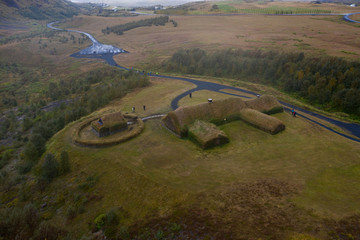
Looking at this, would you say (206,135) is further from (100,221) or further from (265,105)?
(100,221)

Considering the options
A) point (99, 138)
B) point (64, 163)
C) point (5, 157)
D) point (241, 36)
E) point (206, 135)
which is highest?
point (241, 36)

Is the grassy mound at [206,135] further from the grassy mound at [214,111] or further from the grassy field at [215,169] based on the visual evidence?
the grassy mound at [214,111]

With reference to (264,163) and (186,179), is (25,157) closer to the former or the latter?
(186,179)

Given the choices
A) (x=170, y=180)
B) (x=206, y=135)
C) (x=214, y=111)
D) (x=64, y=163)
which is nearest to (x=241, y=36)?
(x=214, y=111)

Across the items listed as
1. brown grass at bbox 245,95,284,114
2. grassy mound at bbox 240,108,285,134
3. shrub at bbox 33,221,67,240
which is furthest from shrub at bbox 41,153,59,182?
brown grass at bbox 245,95,284,114

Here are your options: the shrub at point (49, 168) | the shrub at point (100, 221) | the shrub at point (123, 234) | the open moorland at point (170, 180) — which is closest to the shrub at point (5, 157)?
the open moorland at point (170, 180)

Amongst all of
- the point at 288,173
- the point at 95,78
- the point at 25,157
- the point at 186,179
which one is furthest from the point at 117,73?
the point at 288,173
